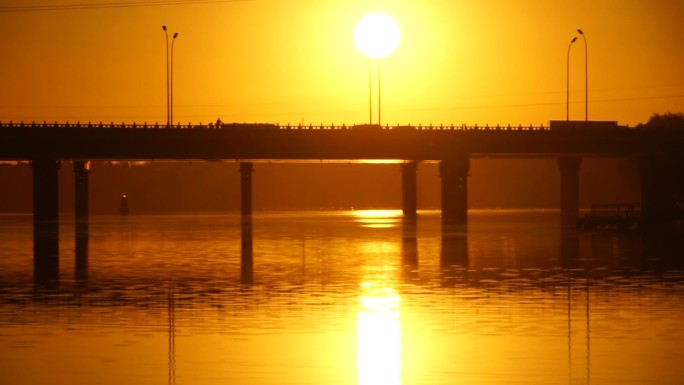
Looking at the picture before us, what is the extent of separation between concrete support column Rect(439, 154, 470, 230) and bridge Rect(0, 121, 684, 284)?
144 millimetres

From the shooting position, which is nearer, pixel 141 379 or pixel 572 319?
pixel 141 379

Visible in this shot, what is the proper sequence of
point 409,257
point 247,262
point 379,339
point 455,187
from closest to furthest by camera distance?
1. point 379,339
2. point 247,262
3. point 409,257
4. point 455,187

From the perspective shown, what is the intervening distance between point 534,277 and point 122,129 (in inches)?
4487

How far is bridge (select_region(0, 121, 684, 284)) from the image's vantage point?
6540 inches

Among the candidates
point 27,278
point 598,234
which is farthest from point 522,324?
point 598,234

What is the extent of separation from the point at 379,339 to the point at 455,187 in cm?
15105

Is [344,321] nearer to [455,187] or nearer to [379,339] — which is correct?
[379,339]

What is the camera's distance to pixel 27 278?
58219 millimetres

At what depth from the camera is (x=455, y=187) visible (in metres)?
185

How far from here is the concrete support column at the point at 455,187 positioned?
18238cm

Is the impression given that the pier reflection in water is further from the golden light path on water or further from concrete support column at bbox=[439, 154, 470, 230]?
concrete support column at bbox=[439, 154, 470, 230]

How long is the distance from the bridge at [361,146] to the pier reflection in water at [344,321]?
92393 millimetres

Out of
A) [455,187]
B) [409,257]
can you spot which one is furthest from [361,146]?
[409,257]

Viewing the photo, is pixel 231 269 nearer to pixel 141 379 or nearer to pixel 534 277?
pixel 534 277
